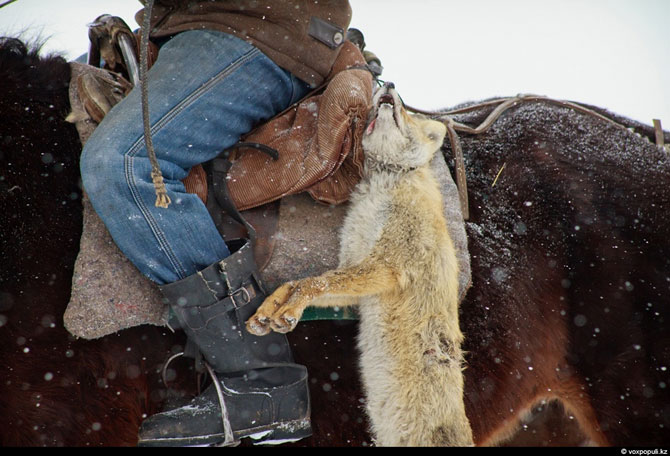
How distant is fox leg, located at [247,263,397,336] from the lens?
5.32ft

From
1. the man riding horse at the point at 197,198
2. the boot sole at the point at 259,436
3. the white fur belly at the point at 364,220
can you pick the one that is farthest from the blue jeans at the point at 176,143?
the boot sole at the point at 259,436

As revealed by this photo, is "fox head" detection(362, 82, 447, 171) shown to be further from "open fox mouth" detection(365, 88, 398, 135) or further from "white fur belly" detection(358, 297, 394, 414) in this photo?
"white fur belly" detection(358, 297, 394, 414)

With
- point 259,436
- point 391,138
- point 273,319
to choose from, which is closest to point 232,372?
point 259,436

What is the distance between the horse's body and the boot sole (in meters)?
0.19

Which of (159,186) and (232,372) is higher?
(159,186)

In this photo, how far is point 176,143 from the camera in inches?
69.4

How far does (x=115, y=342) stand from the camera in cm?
196

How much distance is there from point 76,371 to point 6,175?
2.87 feet

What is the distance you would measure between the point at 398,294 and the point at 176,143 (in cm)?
109

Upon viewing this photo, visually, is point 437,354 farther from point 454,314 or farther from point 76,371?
point 76,371

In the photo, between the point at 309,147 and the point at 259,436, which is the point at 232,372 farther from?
the point at 309,147

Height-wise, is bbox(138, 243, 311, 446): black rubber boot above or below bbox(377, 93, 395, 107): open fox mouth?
below

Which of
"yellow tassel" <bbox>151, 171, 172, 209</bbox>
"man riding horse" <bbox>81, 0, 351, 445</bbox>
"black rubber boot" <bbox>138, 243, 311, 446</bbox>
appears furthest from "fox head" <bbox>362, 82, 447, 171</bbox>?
"yellow tassel" <bbox>151, 171, 172, 209</bbox>

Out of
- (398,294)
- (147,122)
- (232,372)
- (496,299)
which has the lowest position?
(496,299)
